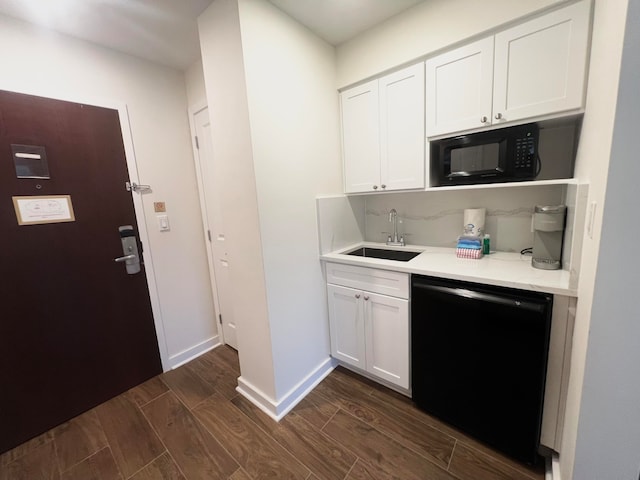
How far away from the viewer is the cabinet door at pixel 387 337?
1611 millimetres

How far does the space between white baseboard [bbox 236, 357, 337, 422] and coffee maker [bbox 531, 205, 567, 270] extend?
158 centimetres

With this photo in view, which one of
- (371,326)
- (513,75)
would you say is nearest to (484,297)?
(371,326)

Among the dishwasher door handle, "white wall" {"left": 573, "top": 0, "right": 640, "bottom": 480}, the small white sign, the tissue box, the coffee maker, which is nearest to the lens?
"white wall" {"left": 573, "top": 0, "right": 640, "bottom": 480}

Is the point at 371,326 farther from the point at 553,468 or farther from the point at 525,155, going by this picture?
the point at 525,155

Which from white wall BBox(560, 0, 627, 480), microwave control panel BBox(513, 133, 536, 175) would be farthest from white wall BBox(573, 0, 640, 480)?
microwave control panel BBox(513, 133, 536, 175)

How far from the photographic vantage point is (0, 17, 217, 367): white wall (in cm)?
149

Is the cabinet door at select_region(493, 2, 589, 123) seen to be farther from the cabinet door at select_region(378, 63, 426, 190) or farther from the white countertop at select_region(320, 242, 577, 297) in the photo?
the white countertop at select_region(320, 242, 577, 297)

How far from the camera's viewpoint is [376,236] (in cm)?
230

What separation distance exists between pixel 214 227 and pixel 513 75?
7.58ft

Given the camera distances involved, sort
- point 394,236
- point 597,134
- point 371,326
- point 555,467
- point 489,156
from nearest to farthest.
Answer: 1. point 597,134
2. point 555,467
3. point 489,156
4. point 371,326
5. point 394,236

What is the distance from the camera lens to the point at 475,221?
1.69 metres

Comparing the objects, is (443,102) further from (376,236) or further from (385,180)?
(376,236)

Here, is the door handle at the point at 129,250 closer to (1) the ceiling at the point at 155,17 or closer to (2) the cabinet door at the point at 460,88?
(1) the ceiling at the point at 155,17

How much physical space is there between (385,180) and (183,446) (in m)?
2.10
